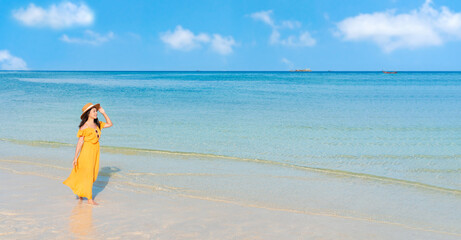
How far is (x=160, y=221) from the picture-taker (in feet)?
19.4

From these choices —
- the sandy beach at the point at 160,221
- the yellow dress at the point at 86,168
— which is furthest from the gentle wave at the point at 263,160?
the yellow dress at the point at 86,168

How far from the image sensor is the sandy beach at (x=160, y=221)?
17.9ft

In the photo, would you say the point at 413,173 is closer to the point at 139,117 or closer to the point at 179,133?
the point at 179,133

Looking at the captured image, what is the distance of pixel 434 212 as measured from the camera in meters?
6.67

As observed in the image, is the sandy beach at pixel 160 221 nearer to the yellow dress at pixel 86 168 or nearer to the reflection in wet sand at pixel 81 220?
the reflection in wet sand at pixel 81 220

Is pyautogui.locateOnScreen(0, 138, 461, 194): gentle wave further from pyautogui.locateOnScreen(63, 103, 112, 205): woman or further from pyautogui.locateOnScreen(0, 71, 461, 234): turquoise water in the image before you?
pyautogui.locateOnScreen(63, 103, 112, 205): woman

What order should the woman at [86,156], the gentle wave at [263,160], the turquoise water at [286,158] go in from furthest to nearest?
the gentle wave at [263,160] → the turquoise water at [286,158] → the woman at [86,156]

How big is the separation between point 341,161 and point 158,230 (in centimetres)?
584

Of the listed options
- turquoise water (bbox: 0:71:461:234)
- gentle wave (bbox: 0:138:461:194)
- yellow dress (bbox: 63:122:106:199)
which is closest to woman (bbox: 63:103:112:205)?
yellow dress (bbox: 63:122:106:199)

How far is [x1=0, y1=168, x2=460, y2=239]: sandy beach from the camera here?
215 inches

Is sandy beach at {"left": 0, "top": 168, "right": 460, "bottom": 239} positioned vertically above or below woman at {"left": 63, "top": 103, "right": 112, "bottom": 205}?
below

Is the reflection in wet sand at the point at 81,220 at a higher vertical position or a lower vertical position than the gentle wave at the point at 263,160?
lower

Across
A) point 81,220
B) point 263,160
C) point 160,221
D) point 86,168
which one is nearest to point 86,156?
point 86,168

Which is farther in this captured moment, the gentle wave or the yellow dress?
the gentle wave
